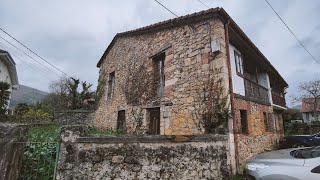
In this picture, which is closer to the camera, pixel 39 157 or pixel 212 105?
pixel 39 157

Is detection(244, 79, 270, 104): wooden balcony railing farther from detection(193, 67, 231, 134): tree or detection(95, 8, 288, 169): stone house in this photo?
detection(193, 67, 231, 134): tree

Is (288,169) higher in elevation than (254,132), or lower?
lower

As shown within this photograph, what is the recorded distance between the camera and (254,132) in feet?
30.9

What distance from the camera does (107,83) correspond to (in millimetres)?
14203

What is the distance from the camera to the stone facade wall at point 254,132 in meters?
7.94

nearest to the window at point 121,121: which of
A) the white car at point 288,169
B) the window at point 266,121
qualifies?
the window at point 266,121

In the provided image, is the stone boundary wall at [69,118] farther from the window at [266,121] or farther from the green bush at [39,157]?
the green bush at [39,157]

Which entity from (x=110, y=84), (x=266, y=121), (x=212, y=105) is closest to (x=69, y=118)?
(x=110, y=84)

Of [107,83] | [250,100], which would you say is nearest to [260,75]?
[250,100]

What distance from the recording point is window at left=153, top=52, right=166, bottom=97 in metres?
9.63

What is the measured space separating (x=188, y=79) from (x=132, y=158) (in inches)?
183

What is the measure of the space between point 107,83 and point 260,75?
31.5 feet

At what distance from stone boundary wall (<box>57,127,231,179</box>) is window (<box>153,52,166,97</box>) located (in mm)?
5110

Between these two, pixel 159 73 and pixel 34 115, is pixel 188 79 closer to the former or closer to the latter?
pixel 159 73
